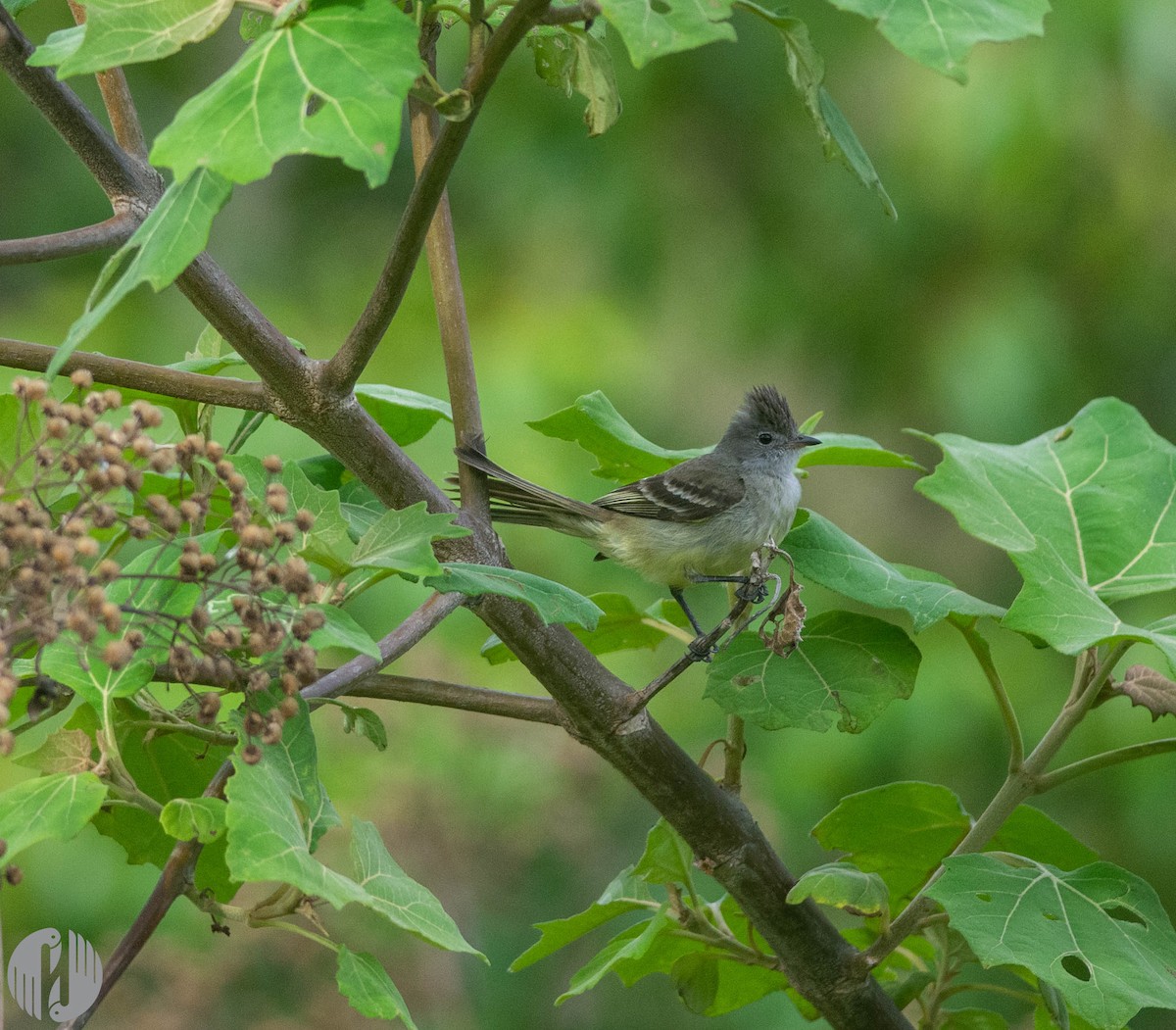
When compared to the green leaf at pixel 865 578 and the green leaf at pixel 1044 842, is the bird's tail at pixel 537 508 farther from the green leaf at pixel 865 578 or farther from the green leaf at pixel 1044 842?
the green leaf at pixel 1044 842

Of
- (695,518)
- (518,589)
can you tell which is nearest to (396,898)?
(518,589)

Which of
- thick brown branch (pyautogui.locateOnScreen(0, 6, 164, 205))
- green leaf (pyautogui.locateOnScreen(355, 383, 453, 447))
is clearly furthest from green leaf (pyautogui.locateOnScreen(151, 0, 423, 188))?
green leaf (pyautogui.locateOnScreen(355, 383, 453, 447))

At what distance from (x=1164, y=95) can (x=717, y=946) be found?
6.49m

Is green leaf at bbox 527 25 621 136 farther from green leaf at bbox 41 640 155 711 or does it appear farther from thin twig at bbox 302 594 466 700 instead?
green leaf at bbox 41 640 155 711

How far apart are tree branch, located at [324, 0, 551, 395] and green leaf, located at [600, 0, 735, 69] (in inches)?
5.0

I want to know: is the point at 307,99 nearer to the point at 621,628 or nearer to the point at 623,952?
the point at 623,952

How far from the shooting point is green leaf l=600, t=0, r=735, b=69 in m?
1.03

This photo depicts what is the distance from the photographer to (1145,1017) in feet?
20.1

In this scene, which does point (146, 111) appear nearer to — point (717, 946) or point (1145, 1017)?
point (1145, 1017)

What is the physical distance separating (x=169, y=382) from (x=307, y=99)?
0.45 meters

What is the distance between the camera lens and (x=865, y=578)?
176cm

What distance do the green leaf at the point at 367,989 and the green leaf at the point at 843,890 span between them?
529mm

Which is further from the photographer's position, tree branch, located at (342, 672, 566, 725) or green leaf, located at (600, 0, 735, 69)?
tree branch, located at (342, 672, 566, 725)

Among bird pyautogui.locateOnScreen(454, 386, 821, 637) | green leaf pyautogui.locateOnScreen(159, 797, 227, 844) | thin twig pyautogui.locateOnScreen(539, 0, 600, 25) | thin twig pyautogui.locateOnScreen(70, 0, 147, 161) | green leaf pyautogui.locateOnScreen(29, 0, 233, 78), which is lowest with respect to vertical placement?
bird pyautogui.locateOnScreen(454, 386, 821, 637)
